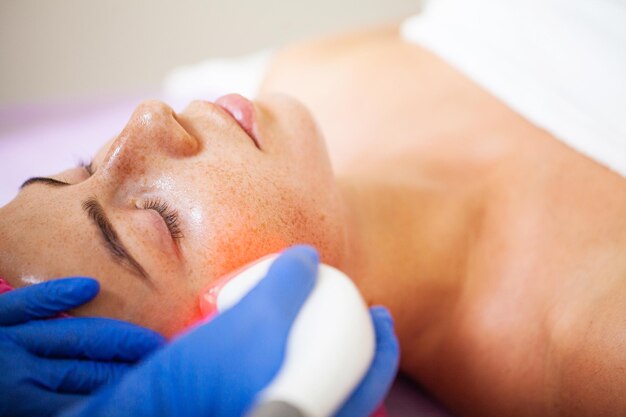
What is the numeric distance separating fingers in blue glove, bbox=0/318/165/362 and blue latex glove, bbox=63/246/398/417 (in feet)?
0.36

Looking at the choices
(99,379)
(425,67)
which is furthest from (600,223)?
(99,379)

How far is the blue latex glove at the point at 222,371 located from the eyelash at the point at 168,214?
0.22 m

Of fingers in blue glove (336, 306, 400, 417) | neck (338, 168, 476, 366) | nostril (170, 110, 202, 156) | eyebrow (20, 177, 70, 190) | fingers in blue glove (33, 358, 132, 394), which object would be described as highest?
nostril (170, 110, 202, 156)

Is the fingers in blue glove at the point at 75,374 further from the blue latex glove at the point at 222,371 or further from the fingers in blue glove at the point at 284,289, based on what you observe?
the fingers in blue glove at the point at 284,289

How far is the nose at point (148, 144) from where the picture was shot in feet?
2.72

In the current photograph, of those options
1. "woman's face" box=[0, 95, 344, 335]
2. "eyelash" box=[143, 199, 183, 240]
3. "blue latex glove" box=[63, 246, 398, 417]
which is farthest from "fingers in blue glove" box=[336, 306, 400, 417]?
"eyelash" box=[143, 199, 183, 240]

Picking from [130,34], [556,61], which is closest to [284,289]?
[556,61]

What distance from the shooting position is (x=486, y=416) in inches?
39.6

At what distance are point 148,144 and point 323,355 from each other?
18.8 inches

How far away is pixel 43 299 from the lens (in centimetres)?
69

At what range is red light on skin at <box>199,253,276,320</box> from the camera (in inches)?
28.7

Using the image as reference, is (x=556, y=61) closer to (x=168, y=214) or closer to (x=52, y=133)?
(x=168, y=214)

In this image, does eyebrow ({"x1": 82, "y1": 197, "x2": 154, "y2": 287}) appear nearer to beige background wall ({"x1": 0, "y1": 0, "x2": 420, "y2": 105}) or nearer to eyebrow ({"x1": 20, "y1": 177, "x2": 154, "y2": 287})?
eyebrow ({"x1": 20, "y1": 177, "x2": 154, "y2": 287})

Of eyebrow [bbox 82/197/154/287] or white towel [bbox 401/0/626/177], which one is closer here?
eyebrow [bbox 82/197/154/287]
